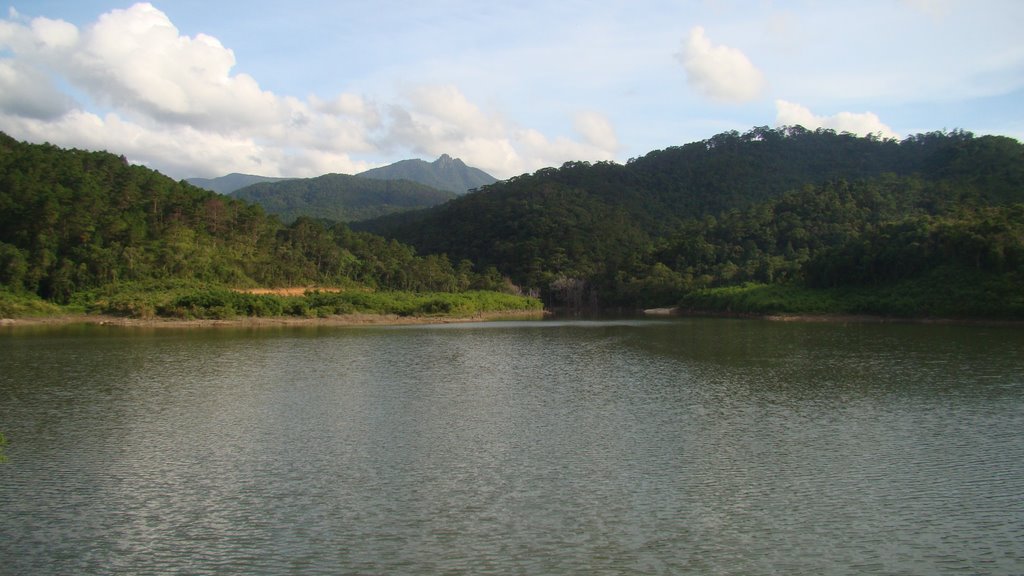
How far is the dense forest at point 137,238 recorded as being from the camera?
65625 mm

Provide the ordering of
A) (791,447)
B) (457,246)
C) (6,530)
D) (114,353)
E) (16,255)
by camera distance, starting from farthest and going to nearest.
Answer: (457,246) < (16,255) < (114,353) < (791,447) < (6,530)

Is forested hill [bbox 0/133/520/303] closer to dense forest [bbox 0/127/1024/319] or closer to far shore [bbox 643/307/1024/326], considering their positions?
dense forest [bbox 0/127/1024/319]

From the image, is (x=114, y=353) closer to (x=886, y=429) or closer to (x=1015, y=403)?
(x=886, y=429)

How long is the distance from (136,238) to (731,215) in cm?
8723

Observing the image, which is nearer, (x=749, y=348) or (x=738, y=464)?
(x=738, y=464)

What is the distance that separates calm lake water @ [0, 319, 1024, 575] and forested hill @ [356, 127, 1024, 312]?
152 feet

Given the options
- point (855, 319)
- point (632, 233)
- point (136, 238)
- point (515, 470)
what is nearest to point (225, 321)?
point (136, 238)

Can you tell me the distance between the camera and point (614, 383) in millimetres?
27203

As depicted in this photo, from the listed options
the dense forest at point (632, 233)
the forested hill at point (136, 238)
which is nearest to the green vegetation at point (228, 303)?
the dense forest at point (632, 233)

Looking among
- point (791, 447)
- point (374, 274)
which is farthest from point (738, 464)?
point (374, 274)

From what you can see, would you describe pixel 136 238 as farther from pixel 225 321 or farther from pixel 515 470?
pixel 515 470

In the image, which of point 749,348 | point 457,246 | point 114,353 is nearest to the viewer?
point 114,353

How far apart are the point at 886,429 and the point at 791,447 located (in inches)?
141

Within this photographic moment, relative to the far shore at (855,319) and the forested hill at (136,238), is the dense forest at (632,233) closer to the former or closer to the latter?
the forested hill at (136,238)
